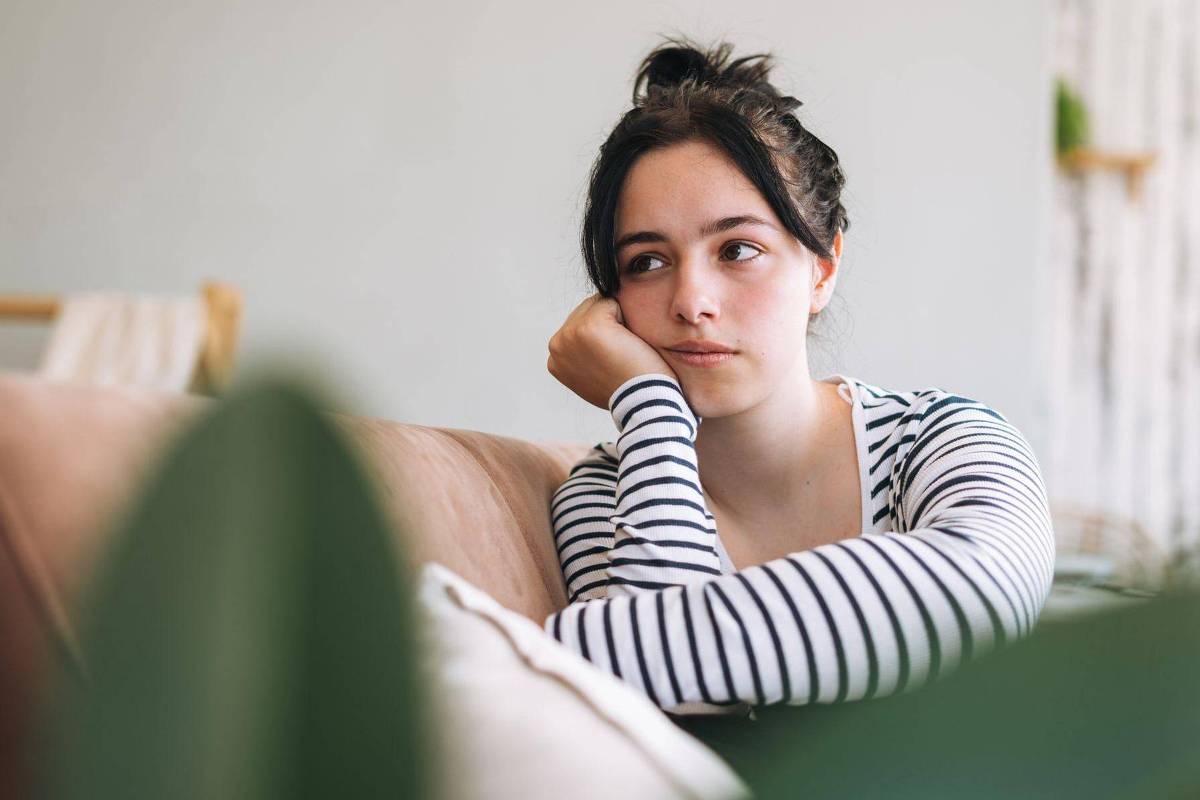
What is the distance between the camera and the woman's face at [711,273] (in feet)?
3.37

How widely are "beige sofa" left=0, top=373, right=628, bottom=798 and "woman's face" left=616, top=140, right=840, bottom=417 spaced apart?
0.31 metres

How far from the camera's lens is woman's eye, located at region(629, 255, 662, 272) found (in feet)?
3.53

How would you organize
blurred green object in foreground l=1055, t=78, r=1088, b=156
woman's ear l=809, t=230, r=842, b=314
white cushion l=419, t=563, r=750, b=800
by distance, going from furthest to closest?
blurred green object in foreground l=1055, t=78, r=1088, b=156 → woman's ear l=809, t=230, r=842, b=314 → white cushion l=419, t=563, r=750, b=800

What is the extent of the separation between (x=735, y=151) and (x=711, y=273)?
0.43 ft

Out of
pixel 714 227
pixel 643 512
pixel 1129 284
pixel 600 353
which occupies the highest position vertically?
pixel 714 227

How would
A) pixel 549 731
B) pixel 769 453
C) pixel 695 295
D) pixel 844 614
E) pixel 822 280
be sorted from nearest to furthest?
1. pixel 549 731
2. pixel 844 614
3. pixel 695 295
4. pixel 769 453
5. pixel 822 280

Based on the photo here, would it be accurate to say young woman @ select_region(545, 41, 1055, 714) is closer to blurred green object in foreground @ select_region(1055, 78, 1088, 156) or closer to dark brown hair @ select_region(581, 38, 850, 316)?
dark brown hair @ select_region(581, 38, 850, 316)

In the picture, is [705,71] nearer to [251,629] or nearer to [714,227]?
[714,227]

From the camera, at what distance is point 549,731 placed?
1.26 ft

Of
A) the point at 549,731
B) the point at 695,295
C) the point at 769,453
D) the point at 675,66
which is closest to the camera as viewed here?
the point at 549,731

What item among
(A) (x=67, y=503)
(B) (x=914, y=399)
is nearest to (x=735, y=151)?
(B) (x=914, y=399)

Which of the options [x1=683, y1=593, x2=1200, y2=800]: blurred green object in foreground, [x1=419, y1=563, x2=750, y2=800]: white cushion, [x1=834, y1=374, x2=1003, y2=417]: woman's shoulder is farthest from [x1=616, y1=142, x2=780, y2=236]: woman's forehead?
[x1=683, y1=593, x2=1200, y2=800]: blurred green object in foreground

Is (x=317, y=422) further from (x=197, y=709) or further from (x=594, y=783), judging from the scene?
(x=594, y=783)

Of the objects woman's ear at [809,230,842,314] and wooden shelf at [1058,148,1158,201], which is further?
wooden shelf at [1058,148,1158,201]
